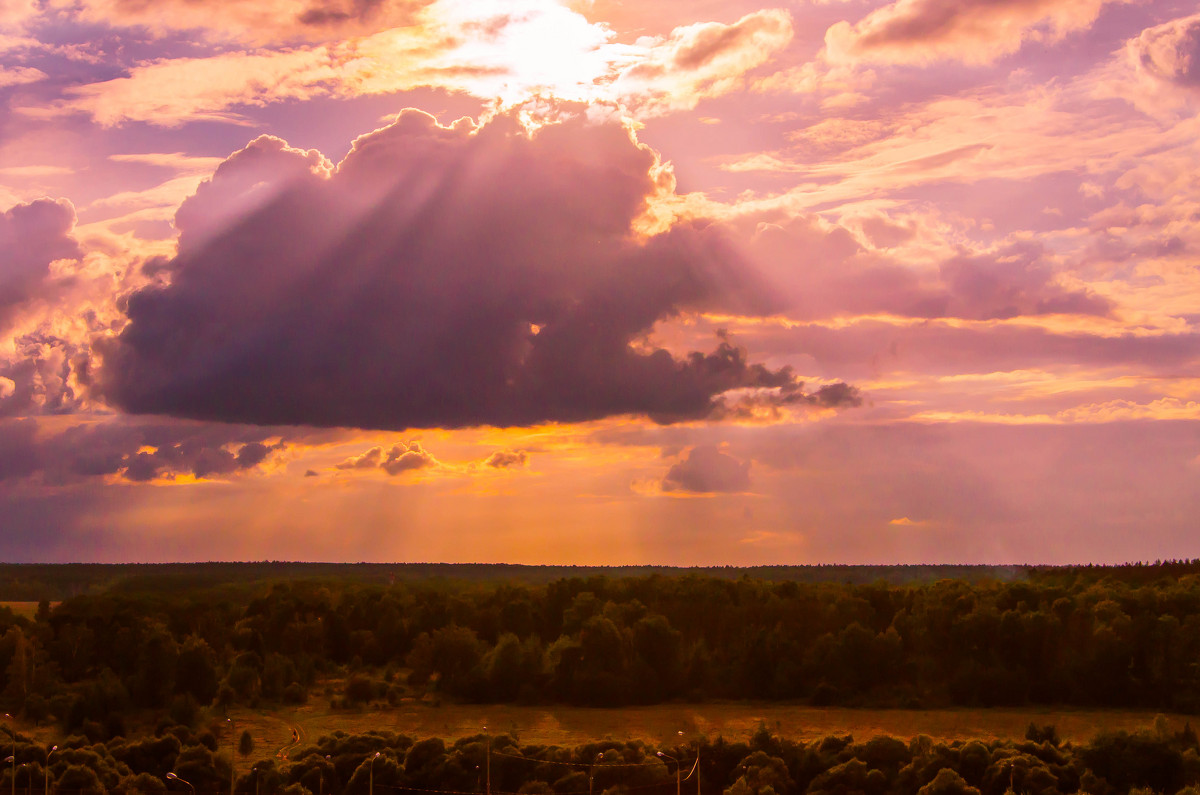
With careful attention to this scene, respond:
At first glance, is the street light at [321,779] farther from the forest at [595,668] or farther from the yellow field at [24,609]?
the yellow field at [24,609]

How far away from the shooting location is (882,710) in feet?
383

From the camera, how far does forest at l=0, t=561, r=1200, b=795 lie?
71.7 meters

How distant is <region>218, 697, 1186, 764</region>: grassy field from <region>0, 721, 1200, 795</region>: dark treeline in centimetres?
1825

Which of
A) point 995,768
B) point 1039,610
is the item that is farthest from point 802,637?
point 995,768

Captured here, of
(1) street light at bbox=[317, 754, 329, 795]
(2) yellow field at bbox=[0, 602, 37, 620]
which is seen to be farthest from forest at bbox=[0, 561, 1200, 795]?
(2) yellow field at bbox=[0, 602, 37, 620]

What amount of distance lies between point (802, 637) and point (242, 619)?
2426 inches

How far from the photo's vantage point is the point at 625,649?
407 feet

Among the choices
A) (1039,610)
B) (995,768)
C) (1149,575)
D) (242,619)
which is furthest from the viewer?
(1149,575)

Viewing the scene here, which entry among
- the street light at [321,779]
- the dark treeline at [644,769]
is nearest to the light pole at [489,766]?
the dark treeline at [644,769]

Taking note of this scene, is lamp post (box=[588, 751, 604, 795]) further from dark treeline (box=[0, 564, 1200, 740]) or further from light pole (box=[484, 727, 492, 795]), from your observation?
dark treeline (box=[0, 564, 1200, 740])

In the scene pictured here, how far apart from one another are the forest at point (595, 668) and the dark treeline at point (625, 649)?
238mm

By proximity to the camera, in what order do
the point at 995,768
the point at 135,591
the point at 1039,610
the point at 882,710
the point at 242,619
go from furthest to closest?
the point at 135,591, the point at 242,619, the point at 1039,610, the point at 882,710, the point at 995,768

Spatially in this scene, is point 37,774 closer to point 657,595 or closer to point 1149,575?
point 657,595

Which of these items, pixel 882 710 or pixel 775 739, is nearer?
pixel 775 739
